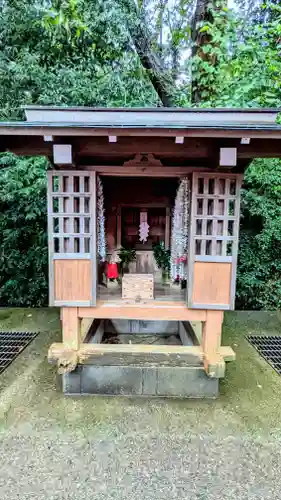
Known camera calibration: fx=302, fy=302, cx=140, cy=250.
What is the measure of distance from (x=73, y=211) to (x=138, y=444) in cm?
192

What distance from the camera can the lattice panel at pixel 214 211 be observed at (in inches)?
104

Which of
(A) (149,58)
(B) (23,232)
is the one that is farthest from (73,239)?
(A) (149,58)

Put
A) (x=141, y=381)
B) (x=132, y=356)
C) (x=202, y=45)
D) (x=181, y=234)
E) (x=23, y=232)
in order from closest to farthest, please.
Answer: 1. (x=141, y=381)
2. (x=132, y=356)
3. (x=181, y=234)
4. (x=23, y=232)
5. (x=202, y=45)

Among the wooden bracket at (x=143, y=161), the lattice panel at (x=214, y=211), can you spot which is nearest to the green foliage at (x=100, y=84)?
the wooden bracket at (x=143, y=161)

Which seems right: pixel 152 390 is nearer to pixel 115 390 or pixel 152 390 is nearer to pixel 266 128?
pixel 115 390

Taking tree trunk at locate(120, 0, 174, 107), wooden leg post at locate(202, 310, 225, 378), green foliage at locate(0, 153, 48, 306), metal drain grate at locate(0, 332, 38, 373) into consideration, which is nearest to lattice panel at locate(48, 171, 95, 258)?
wooden leg post at locate(202, 310, 225, 378)

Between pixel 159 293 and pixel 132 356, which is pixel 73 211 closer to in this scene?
pixel 159 293

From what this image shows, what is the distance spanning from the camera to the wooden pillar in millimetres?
2791

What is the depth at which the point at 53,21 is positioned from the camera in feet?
15.1

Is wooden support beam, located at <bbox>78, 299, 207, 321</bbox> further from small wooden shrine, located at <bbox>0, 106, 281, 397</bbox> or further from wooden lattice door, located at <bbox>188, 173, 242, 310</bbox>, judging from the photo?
wooden lattice door, located at <bbox>188, 173, 242, 310</bbox>

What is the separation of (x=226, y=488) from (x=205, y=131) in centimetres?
238

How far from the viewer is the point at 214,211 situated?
2666mm

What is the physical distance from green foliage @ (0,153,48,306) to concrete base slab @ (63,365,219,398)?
10.4 ft

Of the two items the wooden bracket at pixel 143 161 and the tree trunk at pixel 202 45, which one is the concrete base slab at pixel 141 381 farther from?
the tree trunk at pixel 202 45
